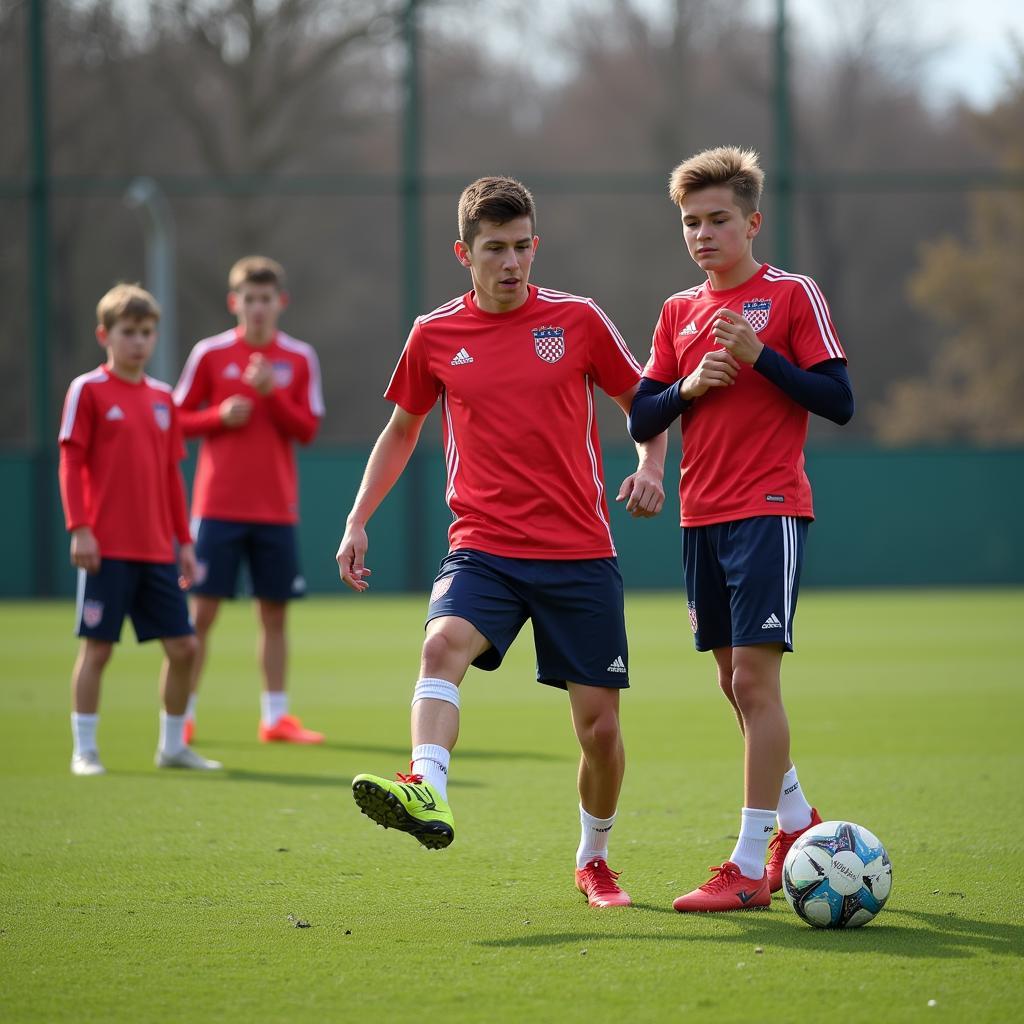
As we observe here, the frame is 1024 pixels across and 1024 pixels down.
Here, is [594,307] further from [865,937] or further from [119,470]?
[119,470]

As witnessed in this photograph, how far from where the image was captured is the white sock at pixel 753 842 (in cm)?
464

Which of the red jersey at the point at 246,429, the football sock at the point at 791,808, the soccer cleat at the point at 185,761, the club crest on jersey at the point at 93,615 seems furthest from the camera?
the red jersey at the point at 246,429

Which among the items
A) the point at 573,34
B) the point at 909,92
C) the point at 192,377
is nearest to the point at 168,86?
the point at 573,34

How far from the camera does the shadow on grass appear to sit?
413cm

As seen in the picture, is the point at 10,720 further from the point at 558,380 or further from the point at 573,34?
the point at 573,34

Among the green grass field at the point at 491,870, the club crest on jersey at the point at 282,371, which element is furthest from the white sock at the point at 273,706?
the club crest on jersey at the point at 282,371

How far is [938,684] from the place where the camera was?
1048cm

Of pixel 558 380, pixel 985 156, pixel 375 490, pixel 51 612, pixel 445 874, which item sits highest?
pixel 985 156

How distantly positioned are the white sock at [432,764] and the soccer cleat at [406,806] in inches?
3.4

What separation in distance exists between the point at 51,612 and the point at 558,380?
14182 millimetres

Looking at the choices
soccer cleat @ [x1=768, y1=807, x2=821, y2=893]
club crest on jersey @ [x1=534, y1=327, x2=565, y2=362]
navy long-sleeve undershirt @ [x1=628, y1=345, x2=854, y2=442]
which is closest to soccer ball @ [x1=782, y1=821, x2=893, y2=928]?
soccer cleat @ [x1=768, y1=807, x2=821, y2=893]

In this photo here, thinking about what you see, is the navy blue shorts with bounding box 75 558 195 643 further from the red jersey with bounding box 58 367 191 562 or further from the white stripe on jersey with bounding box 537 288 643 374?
the white stripe on jersey with bounding box 537 288 643 374

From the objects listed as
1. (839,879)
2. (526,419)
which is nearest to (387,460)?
(526,419)

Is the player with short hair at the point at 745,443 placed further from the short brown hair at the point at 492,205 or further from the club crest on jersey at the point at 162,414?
the club crest on jersey at the point at 162,414
